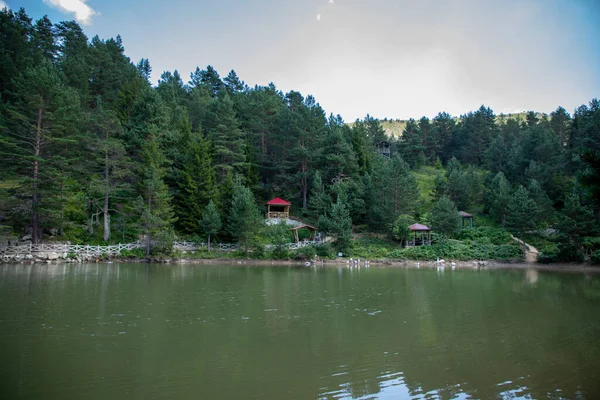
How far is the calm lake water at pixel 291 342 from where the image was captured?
24.5 feet

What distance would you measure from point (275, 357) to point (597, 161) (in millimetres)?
7476

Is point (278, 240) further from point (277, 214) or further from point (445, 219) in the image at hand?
point (445, 219)

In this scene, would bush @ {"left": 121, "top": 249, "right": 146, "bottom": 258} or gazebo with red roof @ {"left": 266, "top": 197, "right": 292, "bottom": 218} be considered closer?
bush @ {"left": 121, "top": 249, "right": 146, "bottom": 258}

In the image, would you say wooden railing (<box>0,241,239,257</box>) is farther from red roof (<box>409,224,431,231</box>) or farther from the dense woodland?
red roof (<box>409,224,431,231</box>)

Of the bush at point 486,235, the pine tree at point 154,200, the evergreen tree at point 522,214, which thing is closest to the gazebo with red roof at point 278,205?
the pine tree at point 154,200

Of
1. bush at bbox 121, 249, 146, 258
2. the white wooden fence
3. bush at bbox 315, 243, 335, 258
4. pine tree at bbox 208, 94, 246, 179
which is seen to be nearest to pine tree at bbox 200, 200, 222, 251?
the white wooden fence

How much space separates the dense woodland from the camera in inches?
1246

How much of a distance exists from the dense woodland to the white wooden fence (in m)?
1.37

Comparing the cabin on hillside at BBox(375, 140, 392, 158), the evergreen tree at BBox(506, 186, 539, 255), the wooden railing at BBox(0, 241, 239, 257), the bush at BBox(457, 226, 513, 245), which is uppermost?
the cabin on hillside at BBox(375, 140, 392, 158)

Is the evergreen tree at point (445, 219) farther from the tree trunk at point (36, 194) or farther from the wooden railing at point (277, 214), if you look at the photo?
the tree trunk at point (36, 194)

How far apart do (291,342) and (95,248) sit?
2841 cm

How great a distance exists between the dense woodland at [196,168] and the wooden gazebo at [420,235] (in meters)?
1.10

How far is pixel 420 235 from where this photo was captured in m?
41.0

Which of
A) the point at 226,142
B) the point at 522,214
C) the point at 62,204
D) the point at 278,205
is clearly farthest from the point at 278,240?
the point at 522,214
